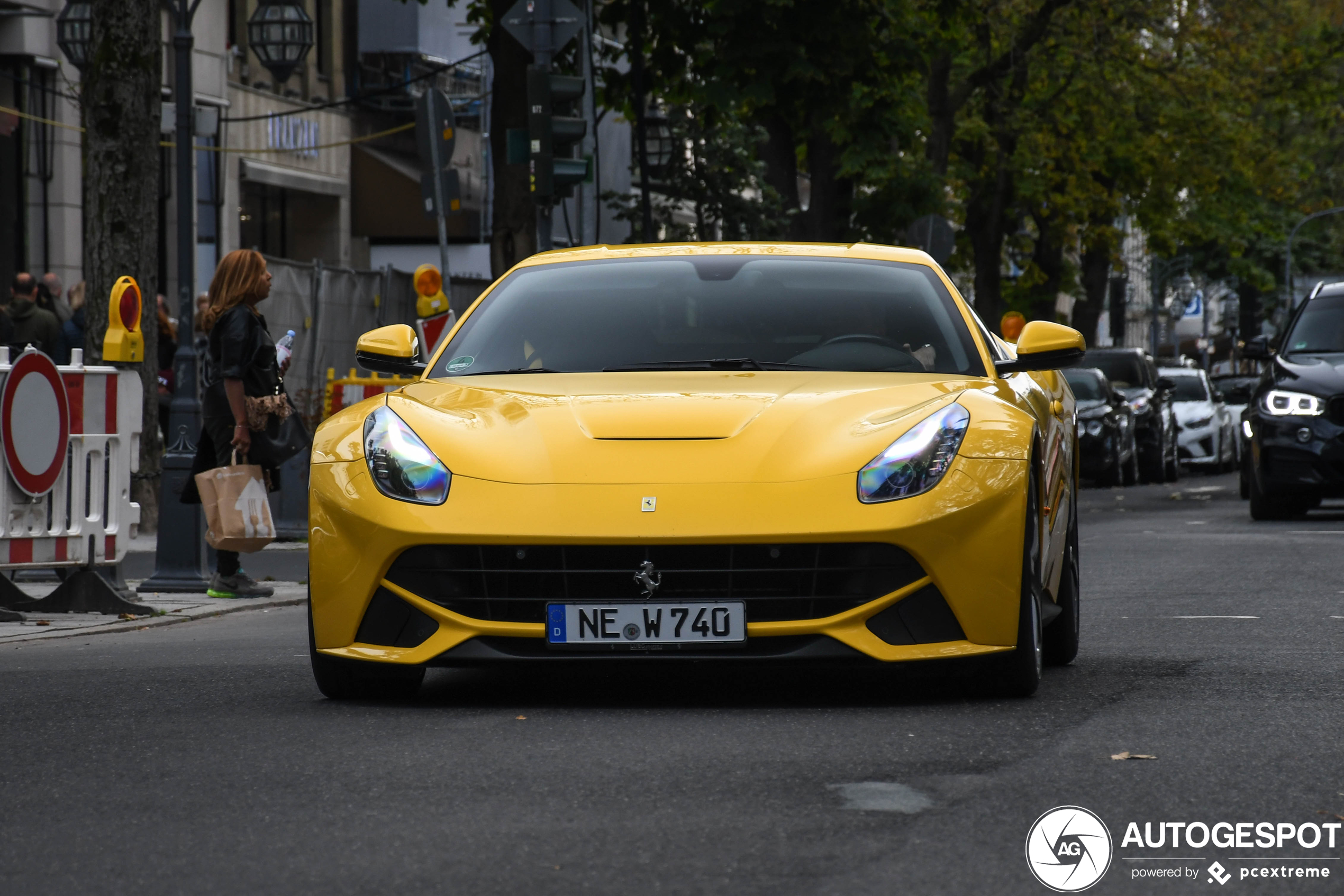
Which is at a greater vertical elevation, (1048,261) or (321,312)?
(1048,261)

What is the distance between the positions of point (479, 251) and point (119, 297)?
28.3m

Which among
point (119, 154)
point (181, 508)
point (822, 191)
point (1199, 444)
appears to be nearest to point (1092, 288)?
point (1199, 444)

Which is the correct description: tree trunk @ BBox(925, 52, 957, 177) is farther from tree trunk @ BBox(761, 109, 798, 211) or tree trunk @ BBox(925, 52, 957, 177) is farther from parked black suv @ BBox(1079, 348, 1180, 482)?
parked black suv @ BBox(1079, 348, 1180, 482)

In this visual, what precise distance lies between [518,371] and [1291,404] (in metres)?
11.8

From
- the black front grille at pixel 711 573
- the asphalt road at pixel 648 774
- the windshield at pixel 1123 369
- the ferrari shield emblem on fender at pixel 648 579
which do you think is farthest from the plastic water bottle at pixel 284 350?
the windshield at pixel 1123 369

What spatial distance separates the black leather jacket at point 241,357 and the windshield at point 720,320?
12.1 ft

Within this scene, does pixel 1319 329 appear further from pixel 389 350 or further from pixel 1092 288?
pixel 1092 288

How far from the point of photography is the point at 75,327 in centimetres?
1980

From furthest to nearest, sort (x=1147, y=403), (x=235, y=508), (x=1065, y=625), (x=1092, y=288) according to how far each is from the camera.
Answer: (x=1092, y=288) < (x=1147, y=403) < (x=235, y=508) < (x=1065, y=625)

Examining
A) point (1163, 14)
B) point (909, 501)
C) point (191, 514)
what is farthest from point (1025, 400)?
point (1163, 14)

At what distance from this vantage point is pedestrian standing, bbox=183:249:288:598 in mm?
11133

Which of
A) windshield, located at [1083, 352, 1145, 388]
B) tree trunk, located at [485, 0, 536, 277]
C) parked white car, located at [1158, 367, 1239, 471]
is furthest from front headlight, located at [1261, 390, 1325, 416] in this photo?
parked white car, located at [1158, 367, 1239, 471]

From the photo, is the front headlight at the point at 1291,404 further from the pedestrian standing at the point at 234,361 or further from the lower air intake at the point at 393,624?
the lower air intake at the point at 393,624

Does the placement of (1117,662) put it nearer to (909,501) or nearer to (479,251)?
(909,501)
